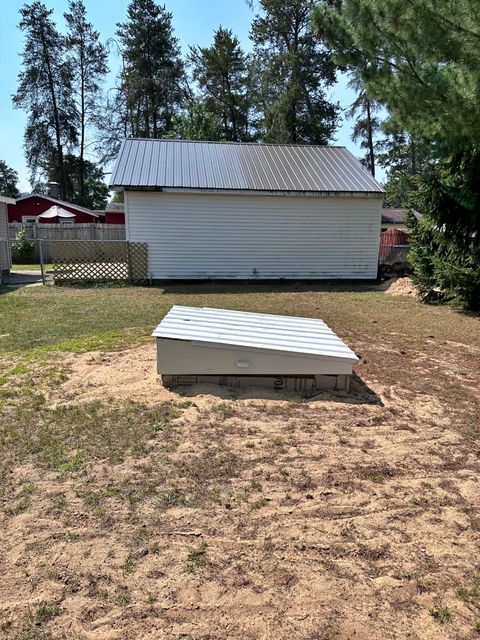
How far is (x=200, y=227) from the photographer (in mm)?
13195

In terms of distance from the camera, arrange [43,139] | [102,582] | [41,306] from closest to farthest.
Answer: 1. [102,582]
2. [41,306]
3. [43,139]

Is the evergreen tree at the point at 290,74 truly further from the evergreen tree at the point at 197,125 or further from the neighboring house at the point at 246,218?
the neighboring house at the point at 246,218

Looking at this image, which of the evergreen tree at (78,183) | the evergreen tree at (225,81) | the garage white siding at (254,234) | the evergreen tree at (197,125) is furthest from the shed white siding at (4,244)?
the evergreen tree at (78,183)

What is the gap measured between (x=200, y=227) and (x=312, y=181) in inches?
150

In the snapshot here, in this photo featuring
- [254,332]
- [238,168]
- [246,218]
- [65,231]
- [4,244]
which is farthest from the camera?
[65,231]

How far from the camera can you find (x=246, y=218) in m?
13.4

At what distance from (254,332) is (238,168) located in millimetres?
11121

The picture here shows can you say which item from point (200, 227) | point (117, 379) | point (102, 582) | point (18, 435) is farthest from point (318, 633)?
point (200, 227)

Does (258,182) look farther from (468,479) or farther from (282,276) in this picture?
(468,479)

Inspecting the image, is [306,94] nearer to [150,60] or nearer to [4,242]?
[150,60]

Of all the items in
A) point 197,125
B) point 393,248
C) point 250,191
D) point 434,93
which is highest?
point 197,125

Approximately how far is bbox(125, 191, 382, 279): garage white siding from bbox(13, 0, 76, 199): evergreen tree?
1119 inches

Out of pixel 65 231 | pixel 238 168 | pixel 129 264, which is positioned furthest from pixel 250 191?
pixel 65 231

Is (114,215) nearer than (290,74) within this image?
No
